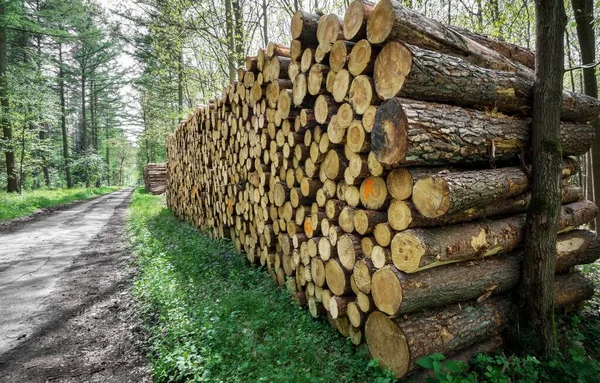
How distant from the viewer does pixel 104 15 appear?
21.2 metres

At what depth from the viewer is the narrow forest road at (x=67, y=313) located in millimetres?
3051

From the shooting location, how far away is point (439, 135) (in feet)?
7.68

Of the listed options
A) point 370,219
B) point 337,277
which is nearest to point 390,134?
point 370,219

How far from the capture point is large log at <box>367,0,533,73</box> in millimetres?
2424

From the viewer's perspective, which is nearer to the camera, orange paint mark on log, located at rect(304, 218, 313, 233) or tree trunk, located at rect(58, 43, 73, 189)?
orange paint mark on log, located at rect(304, 218, 313, 233)

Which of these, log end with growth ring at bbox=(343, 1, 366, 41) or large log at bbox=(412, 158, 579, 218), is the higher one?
log end with growth ring at bbox=(343, 1, 366, 41)

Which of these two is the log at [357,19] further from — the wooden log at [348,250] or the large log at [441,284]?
the large log at [441,284]

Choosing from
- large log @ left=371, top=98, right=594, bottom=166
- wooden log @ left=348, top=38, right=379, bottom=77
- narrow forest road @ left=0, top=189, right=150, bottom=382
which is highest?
wooden log @ left=348, top=38, right=379, bottom=77

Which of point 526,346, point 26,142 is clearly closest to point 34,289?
point 526,346

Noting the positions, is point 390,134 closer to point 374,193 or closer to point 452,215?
point 374,193

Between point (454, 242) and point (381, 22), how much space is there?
1830mm

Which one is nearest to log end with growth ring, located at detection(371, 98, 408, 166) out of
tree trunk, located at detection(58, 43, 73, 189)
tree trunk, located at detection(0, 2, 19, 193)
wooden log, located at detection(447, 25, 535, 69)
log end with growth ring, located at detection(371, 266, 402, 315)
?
log end with growth ring, located at detection(371, 266, 402, 315)

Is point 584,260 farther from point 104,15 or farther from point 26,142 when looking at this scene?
point 104,15

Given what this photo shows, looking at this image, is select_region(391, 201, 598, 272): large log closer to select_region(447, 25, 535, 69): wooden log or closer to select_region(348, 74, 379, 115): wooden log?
select_region(348, 74, 379, 115): wooden log
